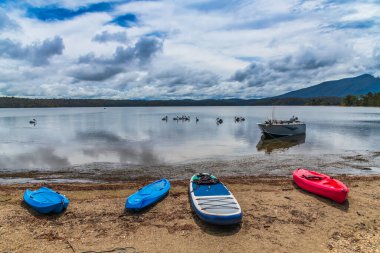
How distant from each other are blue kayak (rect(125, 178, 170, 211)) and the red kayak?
22.0ft

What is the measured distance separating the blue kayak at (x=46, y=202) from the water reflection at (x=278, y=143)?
71.5ft

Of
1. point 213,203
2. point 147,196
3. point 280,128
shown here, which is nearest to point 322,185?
point 213,203

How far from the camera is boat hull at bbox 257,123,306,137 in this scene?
130ft

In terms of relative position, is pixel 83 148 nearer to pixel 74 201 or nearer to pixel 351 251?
pixel 74 201

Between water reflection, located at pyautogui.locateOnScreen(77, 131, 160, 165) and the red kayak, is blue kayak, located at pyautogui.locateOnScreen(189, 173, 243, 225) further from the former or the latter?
water reflection, located at pyautogui.locateOnScreen(77, 131, 160, 165)

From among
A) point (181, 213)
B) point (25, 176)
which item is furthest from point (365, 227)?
point (25, 176)

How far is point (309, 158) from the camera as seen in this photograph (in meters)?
25.4

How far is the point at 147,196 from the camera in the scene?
39.5 ft

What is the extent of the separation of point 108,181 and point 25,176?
6.05 m

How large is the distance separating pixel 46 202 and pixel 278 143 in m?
30.2

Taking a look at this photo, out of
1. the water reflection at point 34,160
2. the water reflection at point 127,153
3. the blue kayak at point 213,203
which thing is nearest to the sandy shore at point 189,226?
the blue kayak at point 213,203

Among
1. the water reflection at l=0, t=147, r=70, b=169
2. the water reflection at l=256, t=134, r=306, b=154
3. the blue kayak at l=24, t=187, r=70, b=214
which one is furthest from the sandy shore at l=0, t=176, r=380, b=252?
the water reflection at l=256, t=134, r=306, b=154

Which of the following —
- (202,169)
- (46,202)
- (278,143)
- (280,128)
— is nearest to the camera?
(46,202)

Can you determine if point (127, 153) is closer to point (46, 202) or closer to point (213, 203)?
point (46, 202)
